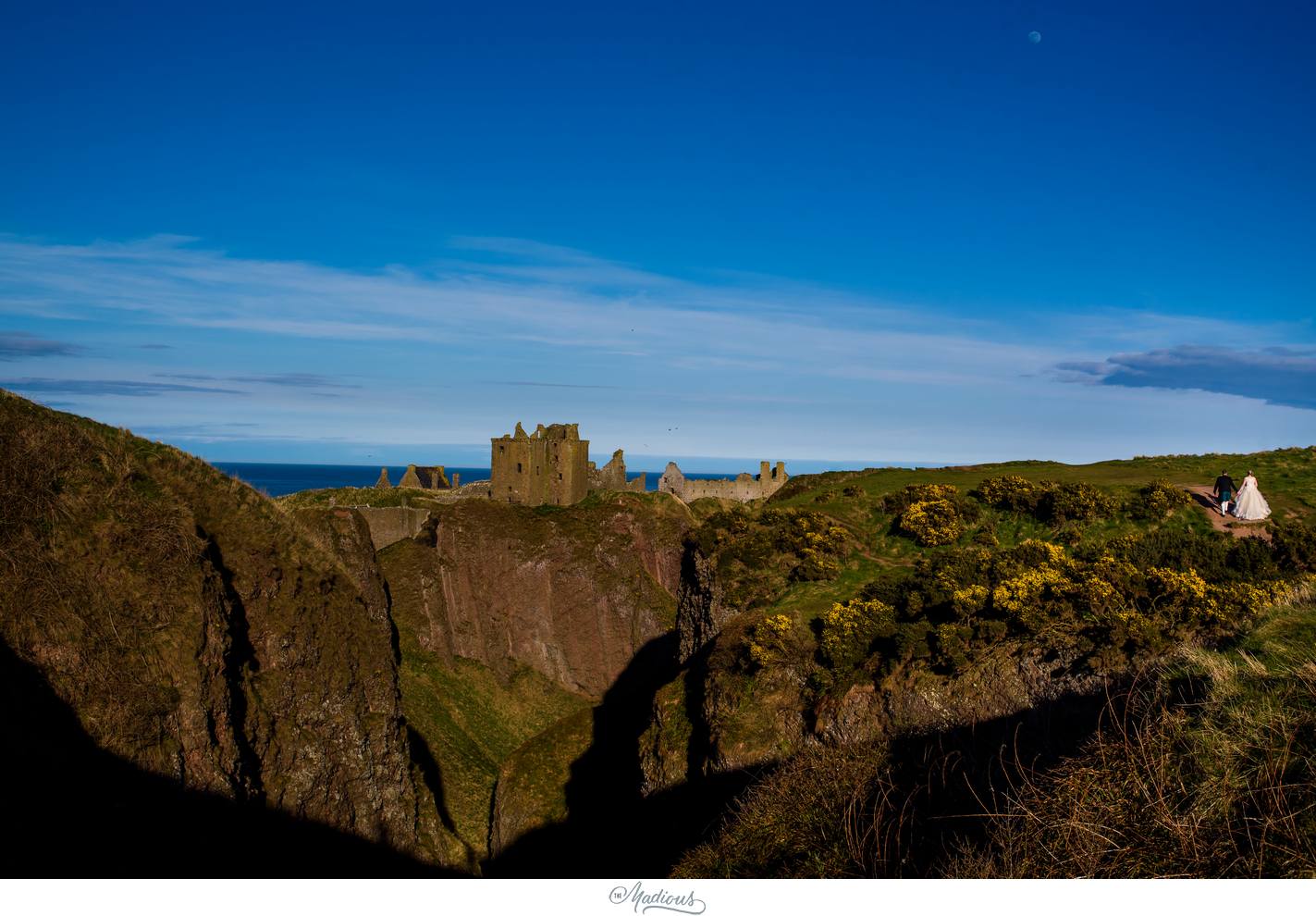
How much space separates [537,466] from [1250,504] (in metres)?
43.5

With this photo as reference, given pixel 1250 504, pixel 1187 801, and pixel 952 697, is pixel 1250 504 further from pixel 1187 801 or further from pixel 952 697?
pixel 1187 801

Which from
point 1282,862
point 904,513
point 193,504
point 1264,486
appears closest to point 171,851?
point 193,504

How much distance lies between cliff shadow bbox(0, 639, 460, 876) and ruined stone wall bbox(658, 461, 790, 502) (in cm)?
5609

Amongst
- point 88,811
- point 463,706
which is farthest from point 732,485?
point 88,811

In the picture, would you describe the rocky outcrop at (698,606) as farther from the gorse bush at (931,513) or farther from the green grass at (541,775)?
the green grass at (541,775)

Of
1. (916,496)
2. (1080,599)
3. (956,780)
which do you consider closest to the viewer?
(956,780)

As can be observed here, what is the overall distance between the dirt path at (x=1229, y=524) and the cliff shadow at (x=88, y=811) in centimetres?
3514

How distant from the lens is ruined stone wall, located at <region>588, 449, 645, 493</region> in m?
62.4

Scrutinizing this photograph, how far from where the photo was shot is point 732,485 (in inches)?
3004

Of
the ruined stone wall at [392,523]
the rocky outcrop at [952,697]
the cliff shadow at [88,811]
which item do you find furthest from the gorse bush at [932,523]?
the ruined stone wall at [392,523]

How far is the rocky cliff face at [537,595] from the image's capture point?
1874 inches

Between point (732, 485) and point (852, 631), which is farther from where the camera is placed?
point (732, 485)

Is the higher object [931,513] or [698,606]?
[931,513]

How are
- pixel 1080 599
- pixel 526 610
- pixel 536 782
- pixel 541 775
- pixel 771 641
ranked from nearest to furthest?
pixel 1080 599 → pixel 771 641 → pixel 536 782 → pixel 541 775 → pixel 526 610
